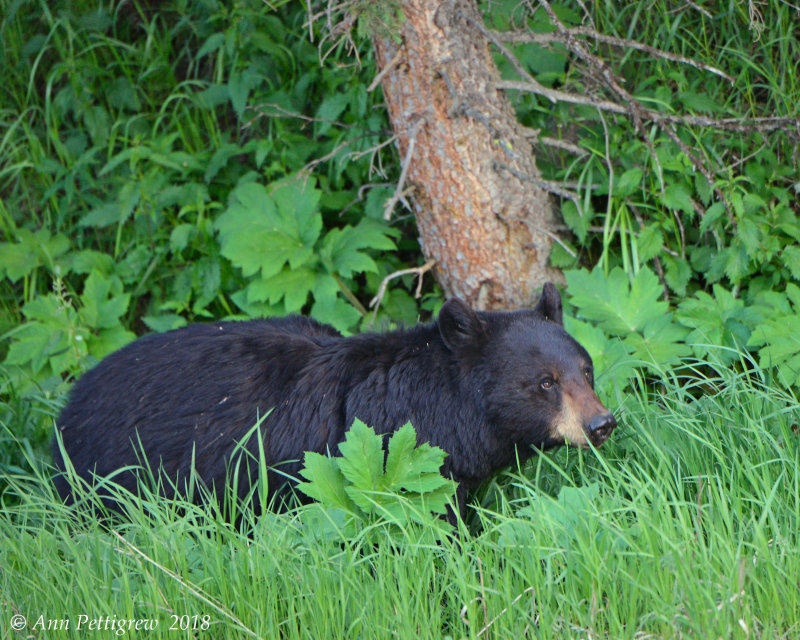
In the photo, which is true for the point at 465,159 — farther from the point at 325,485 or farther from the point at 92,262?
the point at 92,262

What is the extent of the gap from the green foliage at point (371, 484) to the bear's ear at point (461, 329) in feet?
1.62

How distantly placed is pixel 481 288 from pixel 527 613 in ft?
8.05

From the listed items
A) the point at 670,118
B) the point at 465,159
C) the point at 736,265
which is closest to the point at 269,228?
the point at 465,159

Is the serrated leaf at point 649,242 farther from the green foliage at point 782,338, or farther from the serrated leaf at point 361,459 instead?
the serrated leaf at point 361,459

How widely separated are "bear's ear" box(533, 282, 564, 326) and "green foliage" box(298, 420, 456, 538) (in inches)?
33.7

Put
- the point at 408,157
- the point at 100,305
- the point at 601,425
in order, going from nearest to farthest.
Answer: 1. the point at 601,425
2. the point at 408,157
3. the point at 100,305

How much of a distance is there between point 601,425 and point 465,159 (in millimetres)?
1912

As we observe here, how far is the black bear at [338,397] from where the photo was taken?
11.0ft

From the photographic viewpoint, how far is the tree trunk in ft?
14.8

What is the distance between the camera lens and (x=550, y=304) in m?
3.66

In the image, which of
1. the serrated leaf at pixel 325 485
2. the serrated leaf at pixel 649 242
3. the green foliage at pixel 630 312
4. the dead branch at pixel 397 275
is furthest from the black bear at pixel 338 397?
the serrated leaf at pixel 649 242

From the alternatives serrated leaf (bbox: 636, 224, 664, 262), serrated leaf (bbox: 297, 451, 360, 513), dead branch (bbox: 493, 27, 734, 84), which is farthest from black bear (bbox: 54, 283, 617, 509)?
dead branch (bbox: 493, 27, 734, 84)

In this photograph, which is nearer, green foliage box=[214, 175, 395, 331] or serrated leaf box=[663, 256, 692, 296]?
serrated leaf box=[663, 256, 692, 296]

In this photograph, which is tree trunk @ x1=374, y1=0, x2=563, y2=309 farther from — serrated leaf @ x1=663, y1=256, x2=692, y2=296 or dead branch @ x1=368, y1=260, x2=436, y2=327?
serrated leaf @ x1=663, y1=256, x2=692, y2=296
